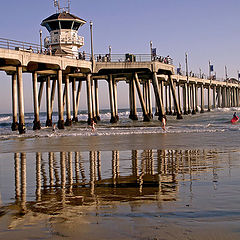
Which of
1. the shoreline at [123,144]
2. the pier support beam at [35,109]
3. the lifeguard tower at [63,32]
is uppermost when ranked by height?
the lifeguard tower at [63,32]

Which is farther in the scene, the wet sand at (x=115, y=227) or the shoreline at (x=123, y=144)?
the shoreline at (x=123, y=144)

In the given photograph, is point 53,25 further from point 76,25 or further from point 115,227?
point 115,227

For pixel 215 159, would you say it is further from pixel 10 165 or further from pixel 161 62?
pixel 161 62

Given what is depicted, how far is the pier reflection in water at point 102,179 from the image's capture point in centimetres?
613

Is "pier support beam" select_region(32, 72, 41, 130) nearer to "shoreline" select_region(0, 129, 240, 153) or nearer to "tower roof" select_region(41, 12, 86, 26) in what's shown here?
"tower roof" select_region(41, 12, 86, 26)

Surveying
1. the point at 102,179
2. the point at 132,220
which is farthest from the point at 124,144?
the point at 132,220

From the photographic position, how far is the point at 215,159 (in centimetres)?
1098

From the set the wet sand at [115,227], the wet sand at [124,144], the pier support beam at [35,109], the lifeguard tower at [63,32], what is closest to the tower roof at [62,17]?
the lifeguard tower at [63,32]

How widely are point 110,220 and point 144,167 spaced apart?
5.09 m

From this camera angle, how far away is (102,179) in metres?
8.23

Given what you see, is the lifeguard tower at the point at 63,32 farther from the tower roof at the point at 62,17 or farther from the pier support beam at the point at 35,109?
the pier support beam at the point at 35,109

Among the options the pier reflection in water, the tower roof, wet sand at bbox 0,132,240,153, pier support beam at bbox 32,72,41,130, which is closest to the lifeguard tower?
the tower roof

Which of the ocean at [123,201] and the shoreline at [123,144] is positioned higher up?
the shoreline at [123,144]

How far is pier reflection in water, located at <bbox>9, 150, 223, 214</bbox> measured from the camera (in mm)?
6129
